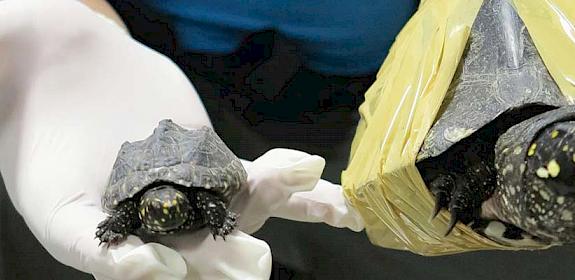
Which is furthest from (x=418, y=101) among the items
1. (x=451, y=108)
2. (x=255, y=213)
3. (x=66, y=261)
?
(x=66, y=261)

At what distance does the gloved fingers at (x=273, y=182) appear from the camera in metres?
0.52

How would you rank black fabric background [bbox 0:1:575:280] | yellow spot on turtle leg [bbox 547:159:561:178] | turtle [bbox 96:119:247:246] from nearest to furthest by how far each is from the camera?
yellow spot on turtle leg [bbox 547:159:561:178], turtle [bbox 96:119:247:246], black fabric background [bbox 0:1:575:280]

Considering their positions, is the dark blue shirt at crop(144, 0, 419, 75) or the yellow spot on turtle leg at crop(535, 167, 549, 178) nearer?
the yellow spot on turtle leg at crop(535, 167, 549, 178)

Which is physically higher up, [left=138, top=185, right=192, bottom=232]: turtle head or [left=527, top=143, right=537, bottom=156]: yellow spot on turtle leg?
[left=527, top=143, right=537, bottom=156]: yellow spot on turtle leg

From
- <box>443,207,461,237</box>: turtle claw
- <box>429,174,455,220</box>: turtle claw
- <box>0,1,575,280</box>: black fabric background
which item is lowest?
<box>0,1,575,280</box>: black fabric background

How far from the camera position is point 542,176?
0.37 meters

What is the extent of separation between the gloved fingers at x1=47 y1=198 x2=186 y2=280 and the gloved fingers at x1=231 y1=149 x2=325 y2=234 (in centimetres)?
9

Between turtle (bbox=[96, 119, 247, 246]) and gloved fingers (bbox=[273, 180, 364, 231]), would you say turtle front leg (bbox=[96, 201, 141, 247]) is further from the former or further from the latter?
gloved fingers (bbox=[273, 180, 364, 231])

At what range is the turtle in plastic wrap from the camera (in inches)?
15.2

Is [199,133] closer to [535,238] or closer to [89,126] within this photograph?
[89,126]

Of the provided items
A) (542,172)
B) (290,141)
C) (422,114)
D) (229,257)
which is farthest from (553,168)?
(290,141)

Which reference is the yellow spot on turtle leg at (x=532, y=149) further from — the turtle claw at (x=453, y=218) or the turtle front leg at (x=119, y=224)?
the turtle front leg at (x=119, y=224)

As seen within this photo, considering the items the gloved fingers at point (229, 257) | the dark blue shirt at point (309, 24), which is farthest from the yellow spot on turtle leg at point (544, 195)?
the dark blue shirt at point (309, 24)

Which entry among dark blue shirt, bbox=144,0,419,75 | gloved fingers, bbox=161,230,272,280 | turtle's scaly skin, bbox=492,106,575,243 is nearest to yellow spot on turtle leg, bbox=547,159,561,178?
turtle's scaly skin, bbox=492,106,575,243
